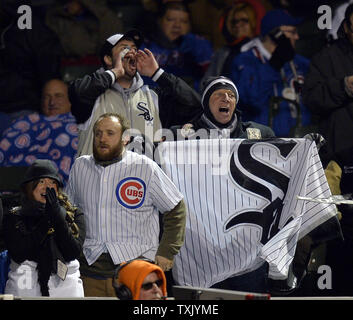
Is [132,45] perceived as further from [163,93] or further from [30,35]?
[30,35]

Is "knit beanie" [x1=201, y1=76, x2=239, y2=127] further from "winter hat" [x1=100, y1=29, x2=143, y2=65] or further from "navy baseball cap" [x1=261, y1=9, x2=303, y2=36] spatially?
"navy baseball cap" [x1=261, y1=9, x2=303, y2=36]

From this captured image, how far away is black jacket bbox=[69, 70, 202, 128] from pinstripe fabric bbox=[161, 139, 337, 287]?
2.63ft

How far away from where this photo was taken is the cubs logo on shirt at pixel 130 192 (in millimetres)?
8648

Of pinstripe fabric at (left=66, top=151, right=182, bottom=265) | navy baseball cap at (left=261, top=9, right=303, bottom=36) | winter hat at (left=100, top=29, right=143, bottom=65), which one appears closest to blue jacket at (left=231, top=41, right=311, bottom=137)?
navy baseball cap at (left=261, top=9, right=303, bottom=36)

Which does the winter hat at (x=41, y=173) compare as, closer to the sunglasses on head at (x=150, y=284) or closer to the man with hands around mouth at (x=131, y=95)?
the man with hands around mouth at (x=131, y=95)

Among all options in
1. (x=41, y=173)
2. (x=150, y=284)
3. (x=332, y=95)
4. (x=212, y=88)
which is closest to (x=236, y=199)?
(x=212, y=88)

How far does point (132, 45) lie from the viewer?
9664mm

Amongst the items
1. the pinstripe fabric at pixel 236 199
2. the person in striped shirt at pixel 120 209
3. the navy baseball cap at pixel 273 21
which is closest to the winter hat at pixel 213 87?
the pinstripe fabric at pixel 236 199

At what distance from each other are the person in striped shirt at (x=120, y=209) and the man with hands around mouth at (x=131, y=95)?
25.1 inches

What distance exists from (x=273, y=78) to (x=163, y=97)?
1648 mm

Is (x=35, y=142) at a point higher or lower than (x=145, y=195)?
higher
